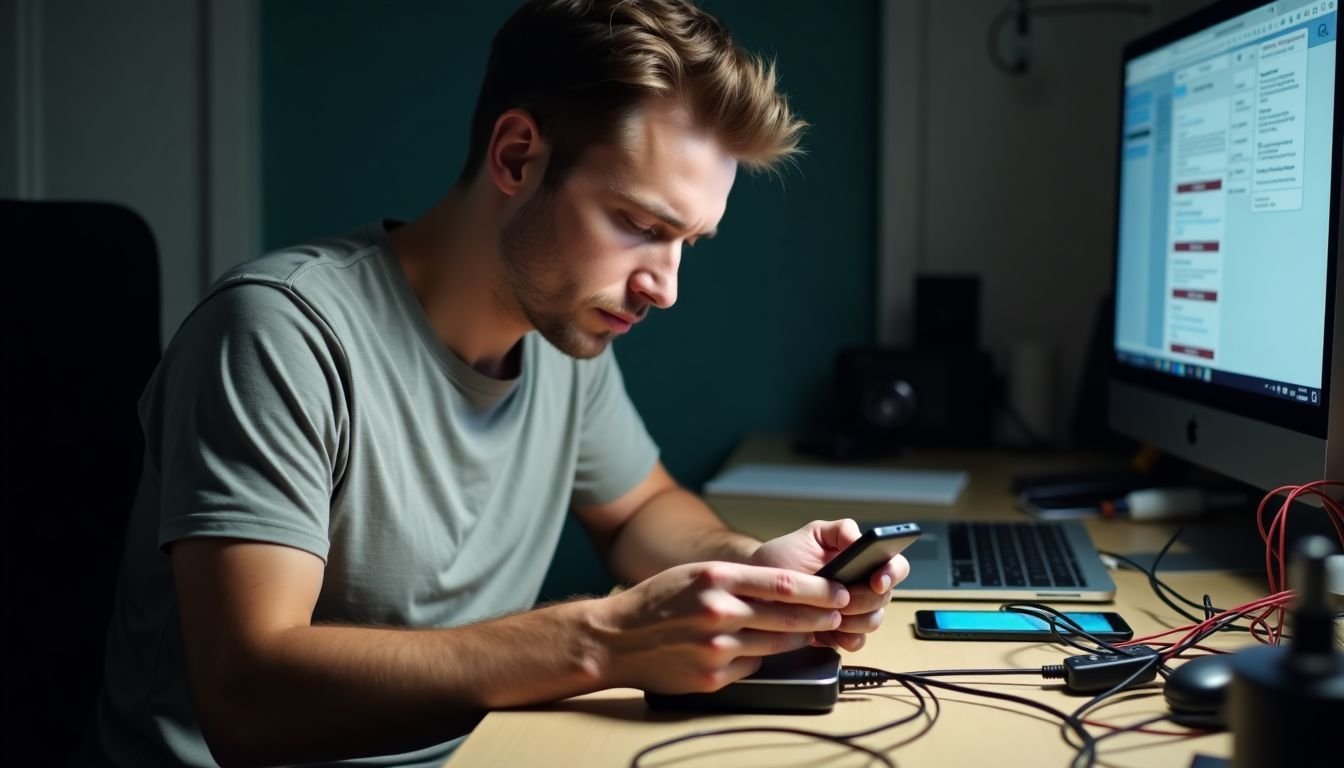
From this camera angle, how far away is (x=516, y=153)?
119 centimetres

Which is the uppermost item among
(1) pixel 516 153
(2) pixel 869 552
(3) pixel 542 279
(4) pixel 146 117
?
(4) pixel 146 117

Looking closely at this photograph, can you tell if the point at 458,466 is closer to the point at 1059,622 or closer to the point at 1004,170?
the point at 1059,622

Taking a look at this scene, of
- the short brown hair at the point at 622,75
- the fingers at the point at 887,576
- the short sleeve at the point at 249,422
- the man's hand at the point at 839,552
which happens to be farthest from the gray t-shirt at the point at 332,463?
the fingers at the point at 887,576

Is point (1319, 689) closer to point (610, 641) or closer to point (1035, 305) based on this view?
point (610, 641)

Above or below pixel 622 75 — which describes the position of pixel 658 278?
below

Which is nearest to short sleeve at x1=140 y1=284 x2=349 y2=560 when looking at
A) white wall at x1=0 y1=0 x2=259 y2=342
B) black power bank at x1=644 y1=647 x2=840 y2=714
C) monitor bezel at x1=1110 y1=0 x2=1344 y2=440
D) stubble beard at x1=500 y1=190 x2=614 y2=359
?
stubble beard at x1=500 y1=190 x2=614 y2=359

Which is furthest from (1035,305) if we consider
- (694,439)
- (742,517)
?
(742,517)

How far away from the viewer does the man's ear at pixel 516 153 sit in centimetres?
117

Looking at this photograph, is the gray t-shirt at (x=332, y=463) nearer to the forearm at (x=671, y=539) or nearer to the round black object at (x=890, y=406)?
the forearm at (x=671, y=539)

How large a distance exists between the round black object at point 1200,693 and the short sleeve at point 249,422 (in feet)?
2.12

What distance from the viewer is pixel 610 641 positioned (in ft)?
2.68

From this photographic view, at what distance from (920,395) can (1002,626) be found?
1.06m

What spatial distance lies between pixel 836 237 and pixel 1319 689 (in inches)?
65.9

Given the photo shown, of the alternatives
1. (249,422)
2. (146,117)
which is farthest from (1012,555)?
(146,117)
